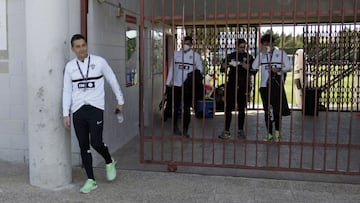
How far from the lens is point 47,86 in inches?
178

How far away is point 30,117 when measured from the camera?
4609 millimetres

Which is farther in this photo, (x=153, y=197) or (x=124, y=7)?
(x=124, y=7)

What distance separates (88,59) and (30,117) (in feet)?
2.85

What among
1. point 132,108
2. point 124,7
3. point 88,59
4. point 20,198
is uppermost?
point 124,7

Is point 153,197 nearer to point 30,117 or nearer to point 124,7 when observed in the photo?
point 30,117

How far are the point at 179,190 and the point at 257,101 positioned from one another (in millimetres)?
4444

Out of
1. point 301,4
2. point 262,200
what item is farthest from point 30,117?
point 301,4

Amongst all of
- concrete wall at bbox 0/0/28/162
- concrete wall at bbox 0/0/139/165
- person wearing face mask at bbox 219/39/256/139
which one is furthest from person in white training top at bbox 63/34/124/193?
person wearing face mask at bbox 219/39/256/139

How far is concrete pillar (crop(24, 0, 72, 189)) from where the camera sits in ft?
14.6

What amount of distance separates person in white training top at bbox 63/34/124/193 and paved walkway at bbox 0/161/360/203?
0.91 feet

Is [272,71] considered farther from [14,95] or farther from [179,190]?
[14,95]

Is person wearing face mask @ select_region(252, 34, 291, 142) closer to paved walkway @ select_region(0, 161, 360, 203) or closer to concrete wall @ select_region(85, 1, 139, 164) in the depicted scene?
paved walkway @ select_region(0, 161, 360, 203)

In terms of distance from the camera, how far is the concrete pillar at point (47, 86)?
445 centimetres

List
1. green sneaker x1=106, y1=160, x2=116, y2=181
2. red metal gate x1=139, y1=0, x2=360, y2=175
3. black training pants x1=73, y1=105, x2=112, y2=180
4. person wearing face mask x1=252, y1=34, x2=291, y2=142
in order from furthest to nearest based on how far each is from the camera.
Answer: person wearing face mask x1=252, y1=34, x2=291, y2=142 < red metal gate x1=139, y1=0, x2=360, y2=175 < green sneaker x1=106, y1=160, x2=116, y2=181 < black training pants x1=73, y1=105, x2=112, y2=180
